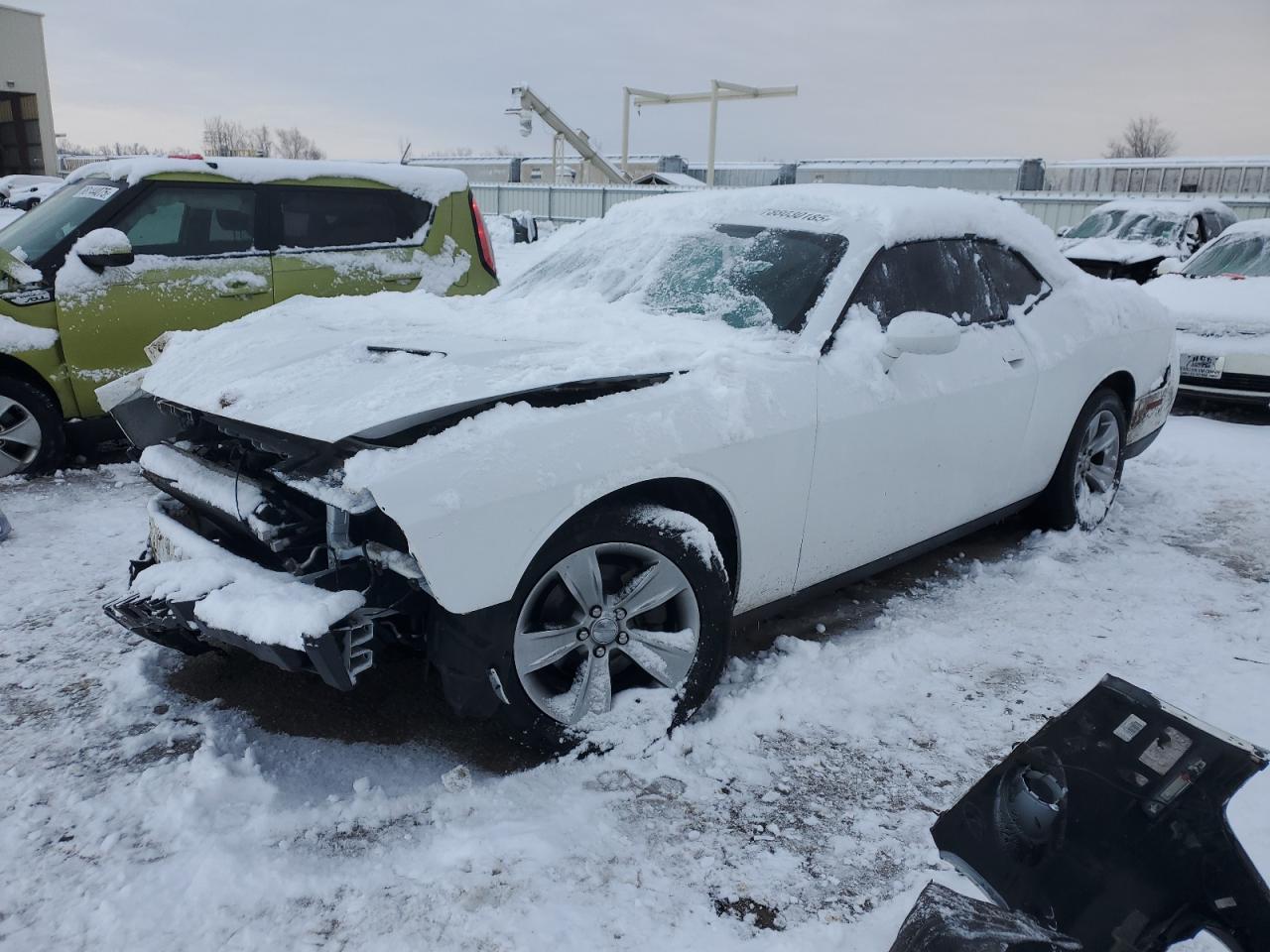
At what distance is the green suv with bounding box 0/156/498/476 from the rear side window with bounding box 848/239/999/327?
389 cm

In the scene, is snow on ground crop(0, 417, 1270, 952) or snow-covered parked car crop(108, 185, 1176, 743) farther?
snow-covered parked car crop(108, 185, 1176, 743)

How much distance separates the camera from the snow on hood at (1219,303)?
7320 millimetres

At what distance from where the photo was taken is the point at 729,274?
11.4ft

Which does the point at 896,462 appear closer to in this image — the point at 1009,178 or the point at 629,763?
the point at 629,763

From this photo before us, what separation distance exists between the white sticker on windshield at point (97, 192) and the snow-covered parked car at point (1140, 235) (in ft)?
37.3

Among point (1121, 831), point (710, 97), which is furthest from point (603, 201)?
point (1121, 831)

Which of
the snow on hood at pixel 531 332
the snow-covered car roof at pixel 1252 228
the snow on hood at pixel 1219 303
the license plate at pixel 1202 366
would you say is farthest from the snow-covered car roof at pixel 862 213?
the snow-covered car roof at pixel 1252 228

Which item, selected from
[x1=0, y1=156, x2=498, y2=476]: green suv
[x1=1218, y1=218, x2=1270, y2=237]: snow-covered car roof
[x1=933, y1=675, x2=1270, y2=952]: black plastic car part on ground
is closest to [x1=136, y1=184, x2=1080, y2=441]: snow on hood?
[x1=933, y1=675, x2=1270, y2=952]: black plastic car part on ground

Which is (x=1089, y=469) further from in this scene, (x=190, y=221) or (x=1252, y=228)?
(x=1252, y=228)

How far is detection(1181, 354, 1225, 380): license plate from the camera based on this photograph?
733cm

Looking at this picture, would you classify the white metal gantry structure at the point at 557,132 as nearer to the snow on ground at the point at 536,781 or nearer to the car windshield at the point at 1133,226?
the car windshield at the point at 1133,226

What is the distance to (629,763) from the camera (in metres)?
2.66

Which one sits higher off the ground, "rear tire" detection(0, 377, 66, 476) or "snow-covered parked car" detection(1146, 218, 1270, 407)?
"snow-covered parked car" detection(1146, 218, 1270, 407)

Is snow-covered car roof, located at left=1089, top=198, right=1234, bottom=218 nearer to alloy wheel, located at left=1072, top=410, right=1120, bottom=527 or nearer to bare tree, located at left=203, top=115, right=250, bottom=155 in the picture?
alloy wheel, located at left=1072, top=410, right=1120, bottom=527
